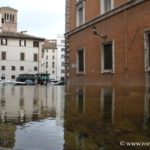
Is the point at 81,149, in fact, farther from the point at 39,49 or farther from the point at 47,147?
the point at 39,49

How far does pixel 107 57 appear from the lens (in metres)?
24.2

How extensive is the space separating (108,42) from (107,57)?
104cm

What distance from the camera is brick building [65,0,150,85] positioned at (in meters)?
19.7

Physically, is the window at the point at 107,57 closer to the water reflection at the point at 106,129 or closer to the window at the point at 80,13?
the window at the point at 80,13

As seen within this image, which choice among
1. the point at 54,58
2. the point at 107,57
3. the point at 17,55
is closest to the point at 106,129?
the point at 107,57

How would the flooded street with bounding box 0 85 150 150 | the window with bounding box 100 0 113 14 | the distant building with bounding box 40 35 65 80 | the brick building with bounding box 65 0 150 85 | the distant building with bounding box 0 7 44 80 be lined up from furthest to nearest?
the distant building with bounding box 40 35 65 80, the distant building with bounding box 0 7 44 80, the window with bounding box 100 0 113 14, the brick building with bounding box 65 0 150 85, the flooded street with bounding box 0 85 150 150

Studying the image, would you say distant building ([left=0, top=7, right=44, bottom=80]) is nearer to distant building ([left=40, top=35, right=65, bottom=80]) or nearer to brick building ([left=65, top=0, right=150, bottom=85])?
distant building ([left=40, top=35, right=65, bottom=80])

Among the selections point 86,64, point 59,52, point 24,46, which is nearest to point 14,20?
point 59,52

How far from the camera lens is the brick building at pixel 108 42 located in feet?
64.7

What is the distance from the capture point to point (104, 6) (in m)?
25.2

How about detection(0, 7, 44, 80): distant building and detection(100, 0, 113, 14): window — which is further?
detection(0, 7, 44, 80): distant building

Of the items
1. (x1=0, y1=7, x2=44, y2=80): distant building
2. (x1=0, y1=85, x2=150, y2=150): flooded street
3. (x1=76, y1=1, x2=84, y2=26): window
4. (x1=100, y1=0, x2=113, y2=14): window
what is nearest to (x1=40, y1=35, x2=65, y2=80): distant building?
(x1=0, y1=7, x2=44, y2=80): distant building

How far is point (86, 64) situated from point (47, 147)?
24.2m

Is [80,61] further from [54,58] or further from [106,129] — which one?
[54,58]
